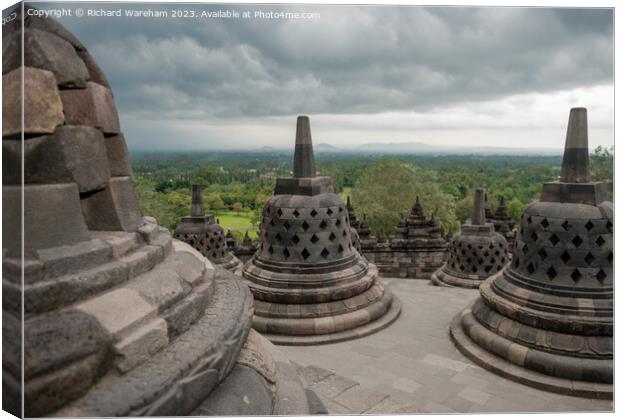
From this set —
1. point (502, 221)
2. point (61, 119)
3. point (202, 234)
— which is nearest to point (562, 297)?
point (61, 119)

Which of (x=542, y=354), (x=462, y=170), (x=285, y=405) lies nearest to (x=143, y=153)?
(x=285, y=405)

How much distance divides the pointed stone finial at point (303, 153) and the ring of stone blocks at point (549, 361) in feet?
10.6

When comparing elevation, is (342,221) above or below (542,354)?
above

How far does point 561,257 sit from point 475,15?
9.68 ft

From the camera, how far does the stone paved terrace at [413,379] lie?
3.72 metres

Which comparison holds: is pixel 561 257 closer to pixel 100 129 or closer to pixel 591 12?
pixel 591 12

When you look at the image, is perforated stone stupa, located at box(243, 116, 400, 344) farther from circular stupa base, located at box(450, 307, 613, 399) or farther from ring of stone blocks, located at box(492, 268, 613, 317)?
ring of stone blocks, located at box(492, 268, 613, 317)

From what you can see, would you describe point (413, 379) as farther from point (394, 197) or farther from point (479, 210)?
point (394, 197)

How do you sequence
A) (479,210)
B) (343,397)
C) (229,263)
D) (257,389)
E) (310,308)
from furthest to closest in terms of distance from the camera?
(229,263) → (479,210) → (310,308) → (343,397) → (257,389)

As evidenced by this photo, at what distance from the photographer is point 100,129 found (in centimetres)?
215

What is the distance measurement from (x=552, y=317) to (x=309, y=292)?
3008 mm

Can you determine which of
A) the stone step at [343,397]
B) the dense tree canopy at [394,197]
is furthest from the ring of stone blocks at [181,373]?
the dense tree canopy at [394,197]

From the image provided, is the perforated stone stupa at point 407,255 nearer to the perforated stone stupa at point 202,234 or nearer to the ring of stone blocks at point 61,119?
the perforated stone stupa at point 202,234

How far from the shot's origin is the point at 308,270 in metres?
6.08
